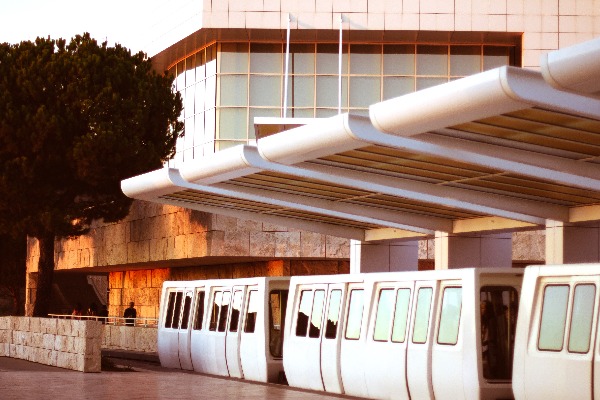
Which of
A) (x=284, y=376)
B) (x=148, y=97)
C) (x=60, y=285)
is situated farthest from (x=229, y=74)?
(x=60, y=285)

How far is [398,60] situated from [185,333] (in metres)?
21.0

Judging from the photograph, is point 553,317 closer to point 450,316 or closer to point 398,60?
point 450,316

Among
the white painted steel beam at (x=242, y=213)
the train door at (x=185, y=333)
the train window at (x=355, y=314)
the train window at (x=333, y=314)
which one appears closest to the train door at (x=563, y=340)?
the train window at (x=355, y=314)

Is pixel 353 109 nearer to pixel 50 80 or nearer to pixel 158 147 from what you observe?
pixel 158 147

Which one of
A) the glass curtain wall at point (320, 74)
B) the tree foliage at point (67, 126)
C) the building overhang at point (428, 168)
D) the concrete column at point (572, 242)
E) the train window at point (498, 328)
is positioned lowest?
the train window at point (498, 328)

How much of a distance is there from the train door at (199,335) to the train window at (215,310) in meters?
0.57

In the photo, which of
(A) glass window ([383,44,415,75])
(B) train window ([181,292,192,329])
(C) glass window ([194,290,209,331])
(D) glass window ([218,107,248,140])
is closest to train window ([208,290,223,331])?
(C) glass window ([194,290,209,331])

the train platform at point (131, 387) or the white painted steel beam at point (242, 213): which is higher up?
the white painted steel beam at point (242, 213)

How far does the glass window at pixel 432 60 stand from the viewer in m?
51.0

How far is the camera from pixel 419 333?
20359 mm

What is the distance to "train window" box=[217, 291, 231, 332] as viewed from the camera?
1169 inches

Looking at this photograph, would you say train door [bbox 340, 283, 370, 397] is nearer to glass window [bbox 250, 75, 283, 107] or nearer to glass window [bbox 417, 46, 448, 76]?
glass window [bbox 250, 75, 283, 107]

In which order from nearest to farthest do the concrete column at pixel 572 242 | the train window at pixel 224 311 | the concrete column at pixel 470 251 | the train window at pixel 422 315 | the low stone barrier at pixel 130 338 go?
the train window at pixel 422 315, the concrete column at pixel 572 242, the concrete column at pixel 470 251, the train window at pixel 224 311, the low stone barrier at pixel 130 338

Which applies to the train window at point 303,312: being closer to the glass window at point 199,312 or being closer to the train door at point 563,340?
the glass window at point 199,312
